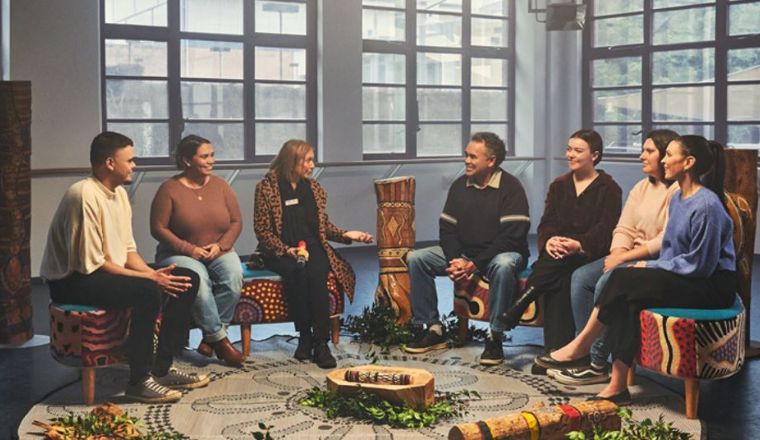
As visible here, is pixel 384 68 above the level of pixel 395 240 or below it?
above

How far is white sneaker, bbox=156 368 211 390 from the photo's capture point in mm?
5172

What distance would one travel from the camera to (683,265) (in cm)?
468

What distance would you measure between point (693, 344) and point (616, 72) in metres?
6.70

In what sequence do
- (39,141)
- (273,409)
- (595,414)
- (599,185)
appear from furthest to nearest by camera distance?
1. (39,141)
2. (599,185)
3. (273,409)
4. (595,414)

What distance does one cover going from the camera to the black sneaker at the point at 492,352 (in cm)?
562

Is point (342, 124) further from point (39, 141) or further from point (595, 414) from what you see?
point (595, 414)

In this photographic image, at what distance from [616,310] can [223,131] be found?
5494 millimetres

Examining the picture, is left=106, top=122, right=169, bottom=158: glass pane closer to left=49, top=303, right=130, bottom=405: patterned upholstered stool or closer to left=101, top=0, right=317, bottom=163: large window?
left=101, top=0, right=317, bottom=163: large window

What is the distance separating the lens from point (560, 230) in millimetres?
5680

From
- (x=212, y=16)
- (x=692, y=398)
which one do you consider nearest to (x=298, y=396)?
(x=692, y=398)

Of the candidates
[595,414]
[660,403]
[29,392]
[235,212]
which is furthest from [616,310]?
[29,392]

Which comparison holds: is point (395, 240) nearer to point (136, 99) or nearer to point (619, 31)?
point (136, 99)

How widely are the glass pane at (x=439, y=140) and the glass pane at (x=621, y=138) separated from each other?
1434mm

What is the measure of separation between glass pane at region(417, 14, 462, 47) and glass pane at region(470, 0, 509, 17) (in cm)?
22
